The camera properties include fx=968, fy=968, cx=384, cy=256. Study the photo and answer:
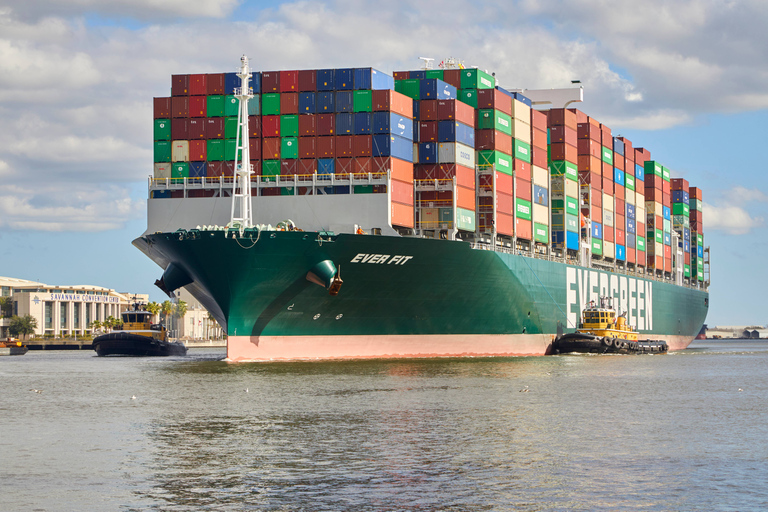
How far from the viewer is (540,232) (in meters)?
67.4

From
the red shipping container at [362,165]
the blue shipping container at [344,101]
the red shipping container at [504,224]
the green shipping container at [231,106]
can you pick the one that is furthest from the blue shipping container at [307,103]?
the red shipping container at [504,224]

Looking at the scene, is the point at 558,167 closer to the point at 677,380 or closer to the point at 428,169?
the point at 428,169

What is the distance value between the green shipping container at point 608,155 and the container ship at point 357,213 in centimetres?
1286

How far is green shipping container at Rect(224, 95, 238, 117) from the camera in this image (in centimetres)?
5462

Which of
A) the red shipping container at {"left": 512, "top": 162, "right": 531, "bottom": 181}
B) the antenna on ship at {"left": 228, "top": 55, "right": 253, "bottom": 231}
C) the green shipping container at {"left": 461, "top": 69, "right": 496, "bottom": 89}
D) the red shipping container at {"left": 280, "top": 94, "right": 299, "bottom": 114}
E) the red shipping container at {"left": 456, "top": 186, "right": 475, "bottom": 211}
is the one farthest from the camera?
the red shipping container at {"left": 512, "top": 162, "right": 531, "bottom": 181}

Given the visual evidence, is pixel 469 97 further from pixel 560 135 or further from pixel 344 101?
pixel 560 135

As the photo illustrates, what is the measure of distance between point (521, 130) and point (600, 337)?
1528 cm

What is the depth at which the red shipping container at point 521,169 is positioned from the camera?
209ft

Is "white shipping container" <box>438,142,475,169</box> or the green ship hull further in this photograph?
"white shipping container" <box>438,142,475,169</box>

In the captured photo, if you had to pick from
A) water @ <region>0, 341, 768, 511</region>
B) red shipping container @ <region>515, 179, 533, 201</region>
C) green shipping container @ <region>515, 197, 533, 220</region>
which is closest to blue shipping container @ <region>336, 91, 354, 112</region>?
red shipping container @ <region>515, 179, 533, 201</region>

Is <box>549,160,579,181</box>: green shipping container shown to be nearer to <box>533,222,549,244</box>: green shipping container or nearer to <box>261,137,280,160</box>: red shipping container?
<box>533,222,549,244</box>: green shipping container

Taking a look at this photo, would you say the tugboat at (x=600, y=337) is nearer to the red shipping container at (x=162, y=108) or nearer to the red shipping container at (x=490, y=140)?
the red shipping container at (x=490, y=140)

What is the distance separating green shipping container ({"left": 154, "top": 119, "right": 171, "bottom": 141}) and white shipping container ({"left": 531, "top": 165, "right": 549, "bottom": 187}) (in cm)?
2501

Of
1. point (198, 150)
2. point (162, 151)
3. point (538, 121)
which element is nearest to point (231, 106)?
point (198, 150)
